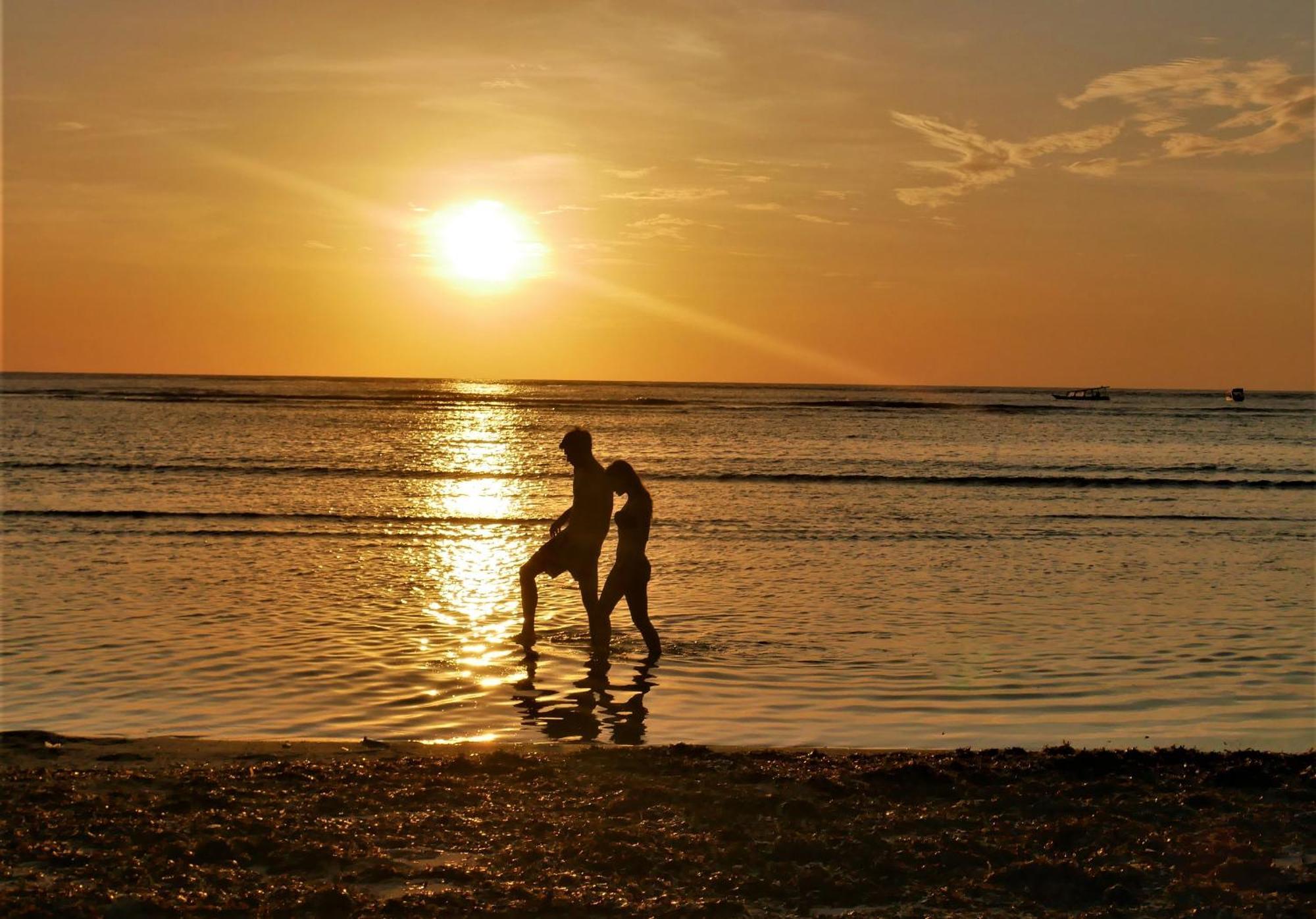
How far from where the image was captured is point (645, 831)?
19.1 feet

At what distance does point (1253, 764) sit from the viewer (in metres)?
6.95

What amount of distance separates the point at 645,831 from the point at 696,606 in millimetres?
7884

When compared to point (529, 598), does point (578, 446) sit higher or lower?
higher

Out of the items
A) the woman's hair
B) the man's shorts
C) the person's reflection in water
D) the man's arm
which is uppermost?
the woman's hair

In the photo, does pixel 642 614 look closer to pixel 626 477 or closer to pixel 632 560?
pixel 632 560

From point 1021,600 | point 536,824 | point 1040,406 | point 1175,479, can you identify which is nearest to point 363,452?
point 1175,479

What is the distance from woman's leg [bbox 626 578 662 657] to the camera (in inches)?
425

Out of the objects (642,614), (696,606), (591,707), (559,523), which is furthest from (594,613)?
(696,606)

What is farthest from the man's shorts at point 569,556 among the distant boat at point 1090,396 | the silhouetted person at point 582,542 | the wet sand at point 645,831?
the distant boat at point 1090,396

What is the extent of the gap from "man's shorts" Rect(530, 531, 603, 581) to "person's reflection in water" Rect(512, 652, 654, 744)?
1.00 m

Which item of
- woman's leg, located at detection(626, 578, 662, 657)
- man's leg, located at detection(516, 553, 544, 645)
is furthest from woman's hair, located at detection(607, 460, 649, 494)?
man's leg, located at detection(516, 553, 544, 645)

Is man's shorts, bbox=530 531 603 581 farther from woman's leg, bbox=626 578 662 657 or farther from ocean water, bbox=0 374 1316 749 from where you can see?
ocean water, bbox=0 374 1316 749

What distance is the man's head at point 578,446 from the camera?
10773 millimetres

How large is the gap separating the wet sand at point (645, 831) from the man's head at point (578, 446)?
3.77 meters
